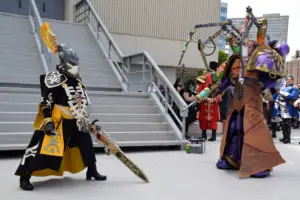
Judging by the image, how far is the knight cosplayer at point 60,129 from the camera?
13.8 ft

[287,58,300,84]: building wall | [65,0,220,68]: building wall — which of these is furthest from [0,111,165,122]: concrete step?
[287,58,300,84]: building wall

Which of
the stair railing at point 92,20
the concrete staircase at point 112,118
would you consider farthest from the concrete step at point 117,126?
the stair railing at point 92,20

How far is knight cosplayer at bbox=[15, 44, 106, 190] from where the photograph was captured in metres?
4.21

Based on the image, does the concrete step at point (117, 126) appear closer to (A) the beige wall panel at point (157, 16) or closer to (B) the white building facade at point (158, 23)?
(B) the white building facade at point (158, 23)

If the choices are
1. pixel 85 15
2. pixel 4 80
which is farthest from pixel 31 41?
pixel 85 15

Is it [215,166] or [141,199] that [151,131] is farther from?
[141,199]

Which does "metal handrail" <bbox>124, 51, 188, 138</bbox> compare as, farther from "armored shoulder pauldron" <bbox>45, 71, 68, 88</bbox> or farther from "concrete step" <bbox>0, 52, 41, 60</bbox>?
"armored shoulder pauldron" <bbox>45, 71, 68, 88</bbox>

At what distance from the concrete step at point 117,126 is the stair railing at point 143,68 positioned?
40 centimetres

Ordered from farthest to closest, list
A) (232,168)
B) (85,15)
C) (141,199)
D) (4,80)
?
(85,15) < (4,80) < (232,168) < (141,199)

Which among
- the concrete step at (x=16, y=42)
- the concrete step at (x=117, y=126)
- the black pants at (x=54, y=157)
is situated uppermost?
the concrete step at (x=16, y=42)

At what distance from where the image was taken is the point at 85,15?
43.1 ft

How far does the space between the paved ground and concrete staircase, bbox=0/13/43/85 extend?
310 cm

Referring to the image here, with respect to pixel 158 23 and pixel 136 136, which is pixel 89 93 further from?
pixel 158 23

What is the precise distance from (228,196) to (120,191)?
3.98 ft
